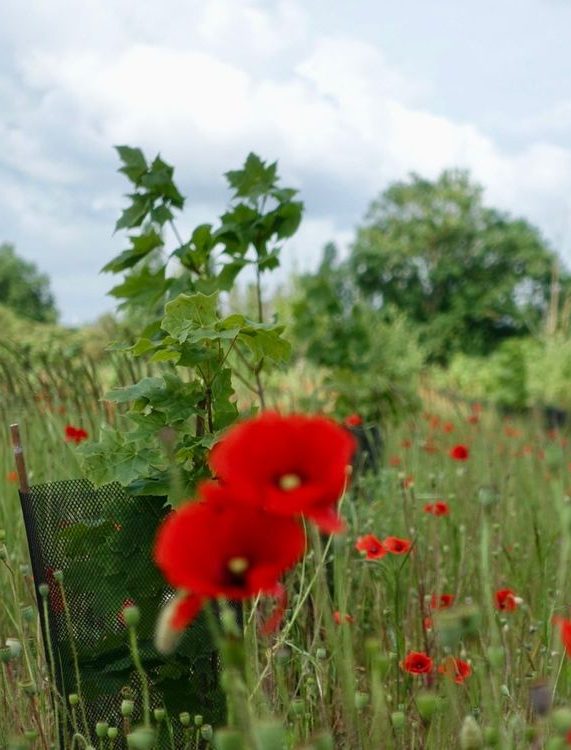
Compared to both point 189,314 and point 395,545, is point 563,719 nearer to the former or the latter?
point 189,314

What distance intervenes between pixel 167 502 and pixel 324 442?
101cm

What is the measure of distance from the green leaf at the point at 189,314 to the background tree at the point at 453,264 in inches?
1138

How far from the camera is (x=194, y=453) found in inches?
74.5

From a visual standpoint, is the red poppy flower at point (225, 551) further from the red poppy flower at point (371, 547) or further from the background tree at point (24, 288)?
the background tree at point (24, 288)

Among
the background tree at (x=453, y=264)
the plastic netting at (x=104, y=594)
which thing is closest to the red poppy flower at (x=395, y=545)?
the plastic netting at (x=104, y=594)

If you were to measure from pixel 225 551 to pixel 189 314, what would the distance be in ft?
3.46

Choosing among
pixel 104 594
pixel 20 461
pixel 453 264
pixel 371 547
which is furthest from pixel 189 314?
pixel 453 264

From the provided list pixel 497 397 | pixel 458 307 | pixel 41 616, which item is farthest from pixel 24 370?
pixel 458 307

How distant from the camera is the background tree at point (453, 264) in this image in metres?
30.9

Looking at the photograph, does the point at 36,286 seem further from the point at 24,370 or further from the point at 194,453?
the point at 194,453

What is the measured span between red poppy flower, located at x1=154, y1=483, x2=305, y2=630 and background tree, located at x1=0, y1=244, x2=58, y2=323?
1287 inches

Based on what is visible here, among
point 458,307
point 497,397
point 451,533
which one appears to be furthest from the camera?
point 458,307

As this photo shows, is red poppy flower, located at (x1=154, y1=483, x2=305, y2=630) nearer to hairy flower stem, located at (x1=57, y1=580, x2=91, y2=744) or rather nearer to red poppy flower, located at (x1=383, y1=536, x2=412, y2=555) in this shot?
hairy flower stem, located at (x1=57, y1=580, x2=91, y2=744)

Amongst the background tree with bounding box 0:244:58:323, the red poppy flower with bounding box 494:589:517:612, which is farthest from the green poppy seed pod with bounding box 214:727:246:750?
the background tree with bounding box 0:244:58:323
